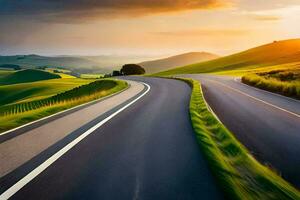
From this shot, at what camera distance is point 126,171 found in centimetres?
675

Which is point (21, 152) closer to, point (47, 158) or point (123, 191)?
point (47, 158)

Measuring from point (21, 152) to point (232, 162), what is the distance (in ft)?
14.9

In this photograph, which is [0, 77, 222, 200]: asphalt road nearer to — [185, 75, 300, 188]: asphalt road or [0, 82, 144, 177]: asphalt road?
[0, 82, 144, 177]: asphalt road

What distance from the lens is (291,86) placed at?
2812 cm

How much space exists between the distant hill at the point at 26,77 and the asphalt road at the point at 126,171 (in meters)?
153

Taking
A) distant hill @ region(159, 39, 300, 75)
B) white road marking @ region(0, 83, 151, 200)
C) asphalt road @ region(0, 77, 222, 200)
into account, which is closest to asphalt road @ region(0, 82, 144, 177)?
asphalt road @ region(0, 77, 222, 200)

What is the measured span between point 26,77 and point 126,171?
16707 centimetres

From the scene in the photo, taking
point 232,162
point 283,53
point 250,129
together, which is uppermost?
point 232,162

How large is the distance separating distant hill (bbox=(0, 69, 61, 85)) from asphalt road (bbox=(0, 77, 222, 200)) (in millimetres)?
152665

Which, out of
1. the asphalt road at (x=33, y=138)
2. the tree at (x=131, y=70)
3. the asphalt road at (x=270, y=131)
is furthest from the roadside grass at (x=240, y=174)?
the tree at (x=131, y=70)

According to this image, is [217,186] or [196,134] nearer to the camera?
[217,186]

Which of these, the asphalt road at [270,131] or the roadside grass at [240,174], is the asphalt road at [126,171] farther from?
the asphalt road at [270,131]

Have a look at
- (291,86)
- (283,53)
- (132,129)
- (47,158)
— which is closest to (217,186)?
(47,158)

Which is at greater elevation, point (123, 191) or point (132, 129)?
point (123, 191)
